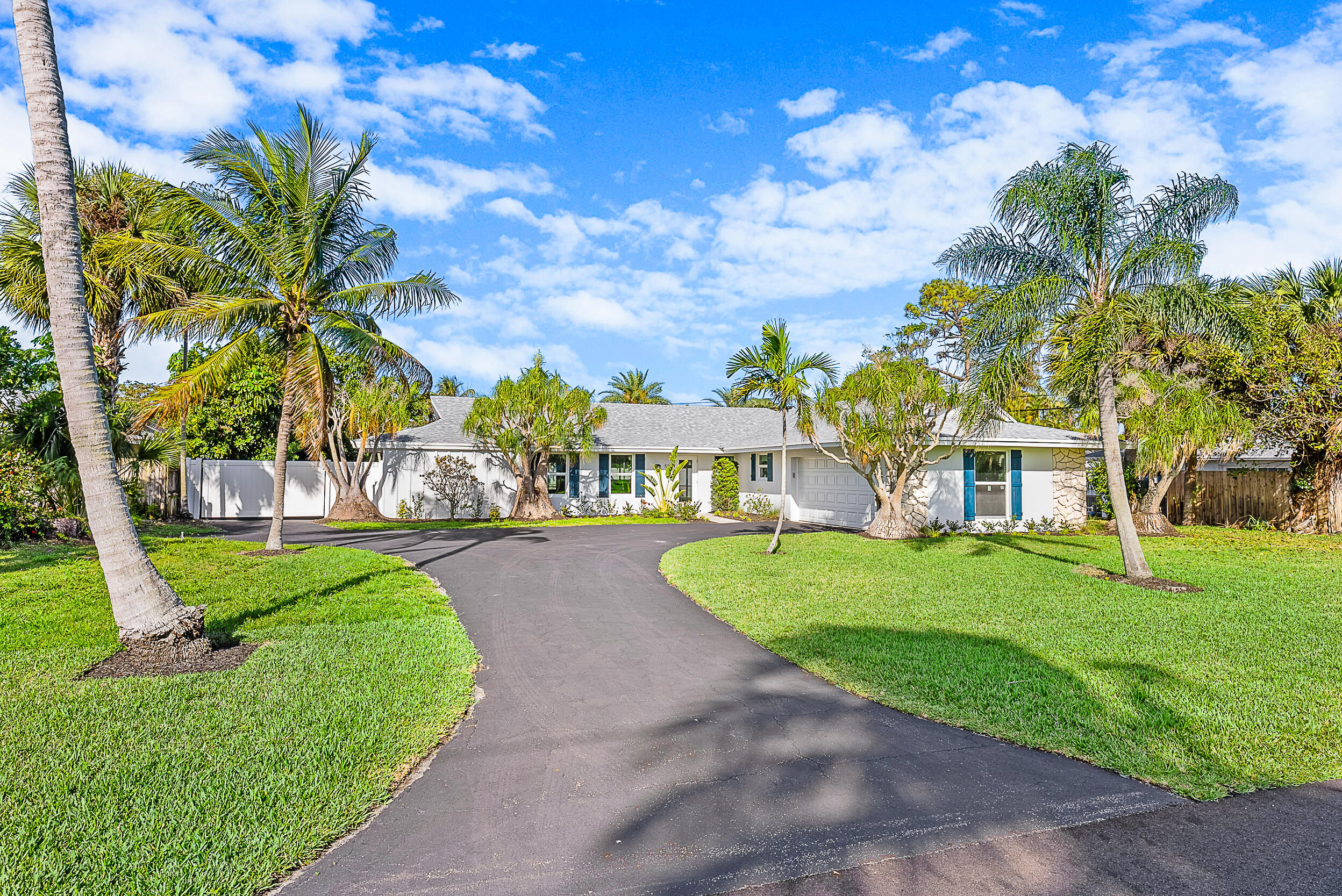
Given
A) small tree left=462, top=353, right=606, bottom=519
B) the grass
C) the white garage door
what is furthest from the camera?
small tree left=462, top=353, right=606, bottom=519

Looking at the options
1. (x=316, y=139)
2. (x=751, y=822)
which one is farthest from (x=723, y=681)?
(x=316, y=139)

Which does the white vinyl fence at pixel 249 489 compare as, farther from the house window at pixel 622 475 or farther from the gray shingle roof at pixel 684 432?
the house window at pixel 622 475

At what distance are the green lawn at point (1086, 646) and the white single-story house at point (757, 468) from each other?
551cm

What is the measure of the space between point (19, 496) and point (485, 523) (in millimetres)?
11266

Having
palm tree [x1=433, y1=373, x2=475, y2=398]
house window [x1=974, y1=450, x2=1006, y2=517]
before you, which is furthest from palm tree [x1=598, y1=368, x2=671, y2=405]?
house window [x1=974, y1=450, x2=1006, y2=517]

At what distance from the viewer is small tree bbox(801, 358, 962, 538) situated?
1605 cm

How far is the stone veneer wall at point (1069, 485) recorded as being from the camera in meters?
20.0

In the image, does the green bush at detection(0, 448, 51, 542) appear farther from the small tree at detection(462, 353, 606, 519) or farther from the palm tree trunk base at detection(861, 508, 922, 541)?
the palm tree trunk base at detection(861, 508, 922, 541)

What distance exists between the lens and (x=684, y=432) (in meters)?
27.3

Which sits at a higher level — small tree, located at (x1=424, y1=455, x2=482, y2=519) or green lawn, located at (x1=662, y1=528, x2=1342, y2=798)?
small tree, located at (x1=424, y1=455, x2=482, y2=519)

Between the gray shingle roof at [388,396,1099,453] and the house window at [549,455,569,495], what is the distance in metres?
1.35

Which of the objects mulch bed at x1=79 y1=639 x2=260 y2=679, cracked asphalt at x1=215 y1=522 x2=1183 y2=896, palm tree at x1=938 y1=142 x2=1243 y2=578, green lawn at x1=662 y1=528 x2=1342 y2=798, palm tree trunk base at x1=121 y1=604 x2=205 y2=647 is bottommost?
cracked asphalt at x1=215 y1=522 x2=1183 y2=896

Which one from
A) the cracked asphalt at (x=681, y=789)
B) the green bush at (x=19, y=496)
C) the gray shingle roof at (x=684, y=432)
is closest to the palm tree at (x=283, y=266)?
the green bush at (x=19, y=496)

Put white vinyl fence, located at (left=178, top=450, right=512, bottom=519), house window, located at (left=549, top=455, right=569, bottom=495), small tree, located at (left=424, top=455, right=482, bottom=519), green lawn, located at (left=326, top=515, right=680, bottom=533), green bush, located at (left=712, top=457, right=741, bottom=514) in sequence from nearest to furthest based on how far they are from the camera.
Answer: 1. green lawn, located at (left=326, top=515, right=680, bottom=533)
2. white vinyl fence, located at (left=178, top=450, right=512, bottom=519)
3. small tree, located at (left=424, top=455, right=482, bottom=519)
4. house window, located at (left=549, top=455, right=569, bottom=495)
5. green bush, located at (left=712, top=457, right=741, bottom=514)
